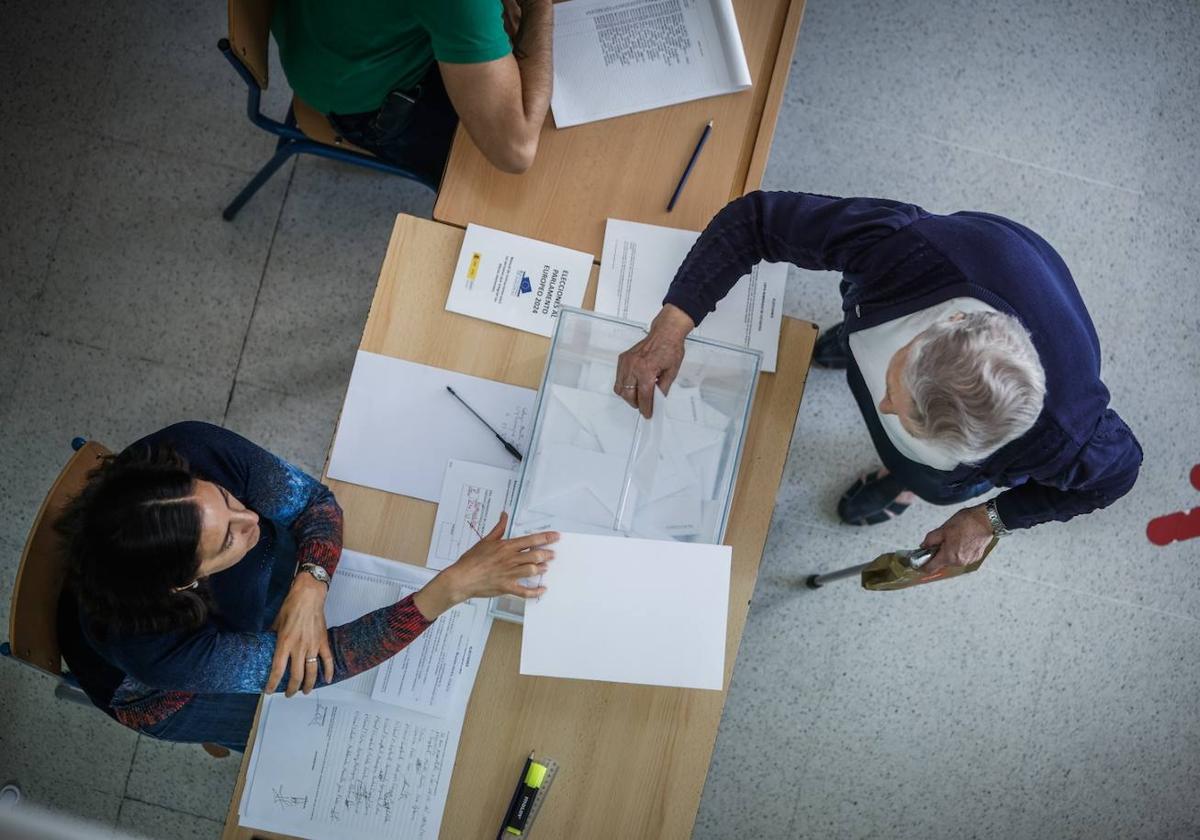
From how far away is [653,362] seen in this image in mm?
1234

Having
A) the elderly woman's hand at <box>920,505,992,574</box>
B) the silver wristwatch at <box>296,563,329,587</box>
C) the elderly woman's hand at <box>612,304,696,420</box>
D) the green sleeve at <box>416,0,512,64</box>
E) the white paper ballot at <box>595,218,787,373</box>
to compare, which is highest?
the green sleeve at <box>416,0,512,64</box>

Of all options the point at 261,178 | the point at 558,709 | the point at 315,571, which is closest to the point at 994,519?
the point at 558,709

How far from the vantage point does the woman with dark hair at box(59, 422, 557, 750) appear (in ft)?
3.34

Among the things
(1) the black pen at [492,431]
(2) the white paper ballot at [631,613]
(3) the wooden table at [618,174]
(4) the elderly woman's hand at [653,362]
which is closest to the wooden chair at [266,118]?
(3) the wooden table at [618,174]

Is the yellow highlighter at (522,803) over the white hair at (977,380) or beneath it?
beneath

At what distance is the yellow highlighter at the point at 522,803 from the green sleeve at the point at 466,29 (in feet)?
3.69

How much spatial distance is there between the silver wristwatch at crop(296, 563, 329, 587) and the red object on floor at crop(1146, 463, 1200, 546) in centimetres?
206

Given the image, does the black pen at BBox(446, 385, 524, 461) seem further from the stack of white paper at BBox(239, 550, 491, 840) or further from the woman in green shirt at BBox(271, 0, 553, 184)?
the woman in green shirt at BBox(271, 0, 553, 184)

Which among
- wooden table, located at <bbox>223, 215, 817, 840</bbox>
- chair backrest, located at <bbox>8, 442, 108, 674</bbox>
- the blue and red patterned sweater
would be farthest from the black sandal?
chair backrest, located at <bbox>8, 442, 108, 674</bbox>

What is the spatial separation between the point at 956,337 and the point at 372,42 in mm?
1074

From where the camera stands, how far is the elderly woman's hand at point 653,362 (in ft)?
4.05

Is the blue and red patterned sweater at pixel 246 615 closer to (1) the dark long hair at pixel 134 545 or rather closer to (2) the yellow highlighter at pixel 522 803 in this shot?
(1) the dark long hair at pixel 134 545

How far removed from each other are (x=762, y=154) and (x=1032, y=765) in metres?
1.71

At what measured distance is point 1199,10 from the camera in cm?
226
